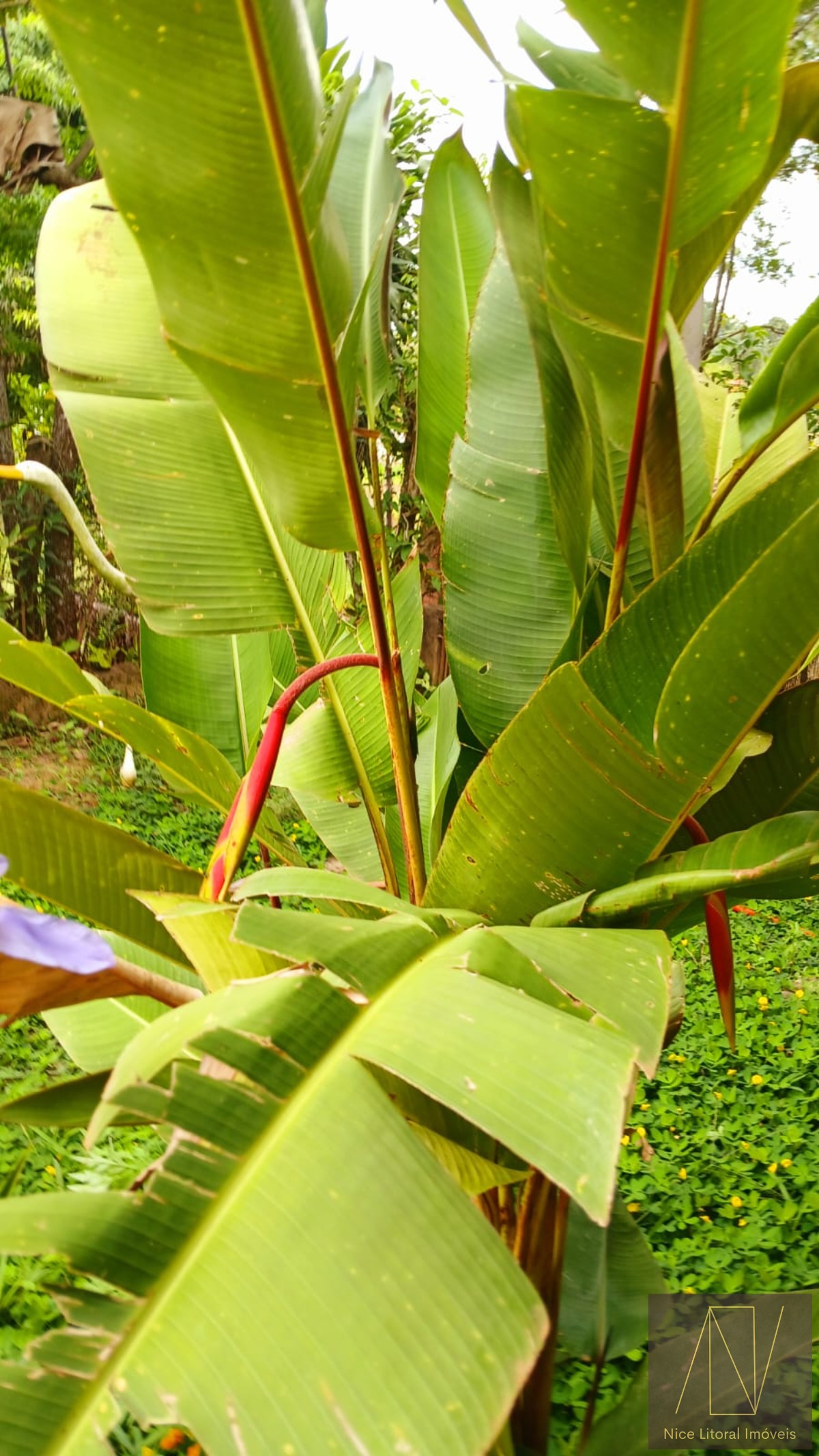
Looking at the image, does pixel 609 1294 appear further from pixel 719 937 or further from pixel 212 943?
pixel 212 943

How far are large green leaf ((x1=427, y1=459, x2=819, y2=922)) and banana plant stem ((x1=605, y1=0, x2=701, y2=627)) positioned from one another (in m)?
0.07

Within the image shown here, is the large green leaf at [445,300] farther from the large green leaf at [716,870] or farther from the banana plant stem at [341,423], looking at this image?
the large green leaf at [716,870]

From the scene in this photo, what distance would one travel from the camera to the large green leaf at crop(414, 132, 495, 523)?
834 millimetres

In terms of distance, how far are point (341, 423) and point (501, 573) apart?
0.23m

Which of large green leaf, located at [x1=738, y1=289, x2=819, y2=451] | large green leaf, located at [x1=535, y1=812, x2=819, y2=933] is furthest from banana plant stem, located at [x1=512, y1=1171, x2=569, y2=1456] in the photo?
large green leaf, located at [x1=738, y1=289, x2=819, y2=451]

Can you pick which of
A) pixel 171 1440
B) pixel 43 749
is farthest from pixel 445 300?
pixel 43 749

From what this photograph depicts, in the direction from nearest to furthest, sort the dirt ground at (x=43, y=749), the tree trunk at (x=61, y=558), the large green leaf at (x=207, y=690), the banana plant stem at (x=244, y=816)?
the banana plant stem at (x=244, y=816) < the large green leaf at (x=207, y=690) < the dirt ground at (x=43, y=749) < the tree trunk at (x=61, y=558)

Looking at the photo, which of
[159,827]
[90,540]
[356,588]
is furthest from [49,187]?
[90,540]

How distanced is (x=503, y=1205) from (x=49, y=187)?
3909 mm

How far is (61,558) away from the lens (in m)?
4.27

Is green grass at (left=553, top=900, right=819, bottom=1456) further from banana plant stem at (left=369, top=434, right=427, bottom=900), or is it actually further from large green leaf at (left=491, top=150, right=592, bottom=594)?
large green leaf at (left=491, top=150, right=592, bottom=594)

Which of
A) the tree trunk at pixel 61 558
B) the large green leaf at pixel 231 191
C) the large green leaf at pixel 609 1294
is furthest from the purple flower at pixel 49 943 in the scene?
the tree trunk at pixel 61 558

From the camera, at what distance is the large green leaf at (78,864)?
0.57 metres

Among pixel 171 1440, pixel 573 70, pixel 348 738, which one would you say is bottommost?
pixel 171 1440
